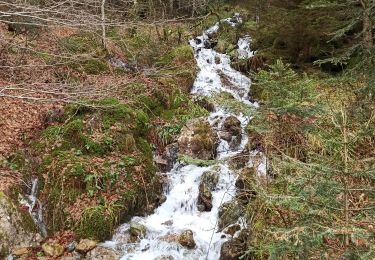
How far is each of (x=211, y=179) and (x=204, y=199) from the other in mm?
713

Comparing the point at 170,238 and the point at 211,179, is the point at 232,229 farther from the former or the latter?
the point at 211,179

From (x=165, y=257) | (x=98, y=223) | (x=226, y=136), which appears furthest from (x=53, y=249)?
(x=226, y=136)

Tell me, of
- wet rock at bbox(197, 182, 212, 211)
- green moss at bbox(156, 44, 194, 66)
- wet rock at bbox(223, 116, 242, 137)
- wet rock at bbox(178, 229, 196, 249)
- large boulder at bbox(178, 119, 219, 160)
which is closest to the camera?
wet rock at bbox(178, 229, 196, 249)

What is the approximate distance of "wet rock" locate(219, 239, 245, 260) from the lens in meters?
6.45

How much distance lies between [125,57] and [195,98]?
394cm

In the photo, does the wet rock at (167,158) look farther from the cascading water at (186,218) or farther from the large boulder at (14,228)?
the large boulder at (14,228)

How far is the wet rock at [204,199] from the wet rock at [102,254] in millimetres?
2205

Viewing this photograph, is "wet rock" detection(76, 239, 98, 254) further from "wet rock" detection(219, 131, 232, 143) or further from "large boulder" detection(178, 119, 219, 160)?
"wet rock" detection(219, 131, 232, 143)

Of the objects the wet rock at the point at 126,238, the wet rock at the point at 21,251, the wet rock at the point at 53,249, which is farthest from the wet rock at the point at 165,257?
the wet rock at the point at 21,251

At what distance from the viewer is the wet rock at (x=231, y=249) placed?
6453 mm

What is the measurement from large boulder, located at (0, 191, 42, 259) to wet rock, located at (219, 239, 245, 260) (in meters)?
3.44

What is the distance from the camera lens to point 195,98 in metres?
12.6

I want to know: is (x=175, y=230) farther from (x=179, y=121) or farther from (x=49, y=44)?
(x=49, y=44)

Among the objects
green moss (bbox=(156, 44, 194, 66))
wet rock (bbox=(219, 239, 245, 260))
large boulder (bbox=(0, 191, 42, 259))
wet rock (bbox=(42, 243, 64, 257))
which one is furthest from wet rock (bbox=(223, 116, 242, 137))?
large boulder (bbox=(0, 191, 42, 259))
